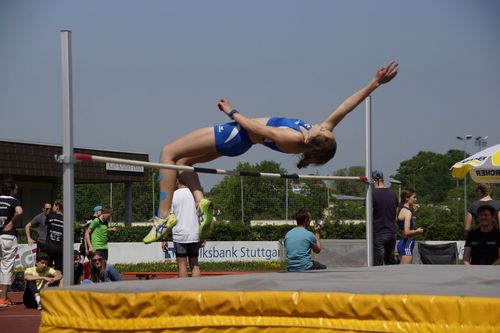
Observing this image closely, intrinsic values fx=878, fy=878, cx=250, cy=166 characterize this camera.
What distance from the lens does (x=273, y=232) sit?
24828 millimetres

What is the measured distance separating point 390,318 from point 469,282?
874mm

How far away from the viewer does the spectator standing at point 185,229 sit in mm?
7258

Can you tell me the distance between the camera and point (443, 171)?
76062mm

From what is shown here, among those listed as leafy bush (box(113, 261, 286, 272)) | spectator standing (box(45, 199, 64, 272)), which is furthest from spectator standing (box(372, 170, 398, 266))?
leafy bush (box(113, 261, 286, 272))

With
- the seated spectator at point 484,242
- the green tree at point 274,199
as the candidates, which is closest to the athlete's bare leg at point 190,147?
the seated spectator at point 484,242

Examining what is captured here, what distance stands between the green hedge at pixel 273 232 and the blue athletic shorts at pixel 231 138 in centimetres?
1746

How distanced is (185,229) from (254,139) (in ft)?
Result: 6.23

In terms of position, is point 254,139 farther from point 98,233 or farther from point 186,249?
point 98,233

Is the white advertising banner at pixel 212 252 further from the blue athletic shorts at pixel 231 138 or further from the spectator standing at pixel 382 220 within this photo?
the blue athletic shorts at pixel 231 138

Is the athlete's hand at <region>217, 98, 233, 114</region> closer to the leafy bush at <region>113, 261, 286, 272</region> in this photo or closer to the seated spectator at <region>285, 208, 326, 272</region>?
the seated spectator at <region>285, 208, 326, 272</region>

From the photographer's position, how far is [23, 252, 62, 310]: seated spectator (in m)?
9.75

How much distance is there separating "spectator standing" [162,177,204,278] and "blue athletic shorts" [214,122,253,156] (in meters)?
1.29

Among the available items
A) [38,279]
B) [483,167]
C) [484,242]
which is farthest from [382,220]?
[38,279]

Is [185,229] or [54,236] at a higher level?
[185,229]
